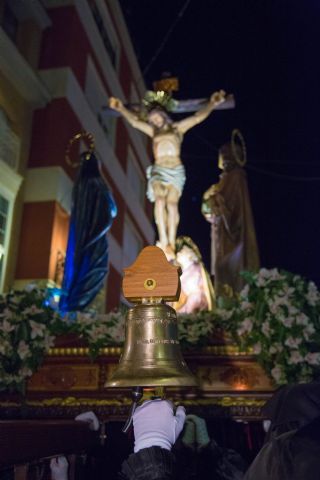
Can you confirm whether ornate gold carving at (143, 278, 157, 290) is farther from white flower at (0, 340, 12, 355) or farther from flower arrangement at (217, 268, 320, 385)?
white flower at (0, 340, 12, 355)

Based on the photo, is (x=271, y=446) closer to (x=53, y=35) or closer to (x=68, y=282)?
(x=68, y=282)

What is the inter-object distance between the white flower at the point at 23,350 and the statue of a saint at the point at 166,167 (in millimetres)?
2889

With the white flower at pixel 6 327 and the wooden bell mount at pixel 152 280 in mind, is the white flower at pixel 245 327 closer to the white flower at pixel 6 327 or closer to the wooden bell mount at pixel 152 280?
the wooden bell mount at pixel 152 280

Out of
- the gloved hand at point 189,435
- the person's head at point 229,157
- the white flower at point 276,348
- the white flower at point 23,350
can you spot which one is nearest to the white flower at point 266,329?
the white flower at point 276,348

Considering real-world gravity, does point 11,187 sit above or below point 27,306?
above

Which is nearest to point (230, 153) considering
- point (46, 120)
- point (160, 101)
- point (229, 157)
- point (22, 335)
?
point (229, 157)

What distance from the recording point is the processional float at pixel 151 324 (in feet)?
7.76

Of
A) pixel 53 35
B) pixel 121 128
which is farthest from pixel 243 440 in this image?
pixel 121 128

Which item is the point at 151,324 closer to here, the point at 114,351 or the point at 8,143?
the point at 114,351

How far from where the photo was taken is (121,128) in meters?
18.3

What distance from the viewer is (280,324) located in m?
4.17

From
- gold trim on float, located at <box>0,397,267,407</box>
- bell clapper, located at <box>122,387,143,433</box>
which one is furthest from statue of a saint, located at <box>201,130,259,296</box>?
bell clapper, located at <box>122,387,143,433</box>

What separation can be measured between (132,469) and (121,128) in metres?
17.3

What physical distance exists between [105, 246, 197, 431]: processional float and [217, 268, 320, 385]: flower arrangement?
1816mm
